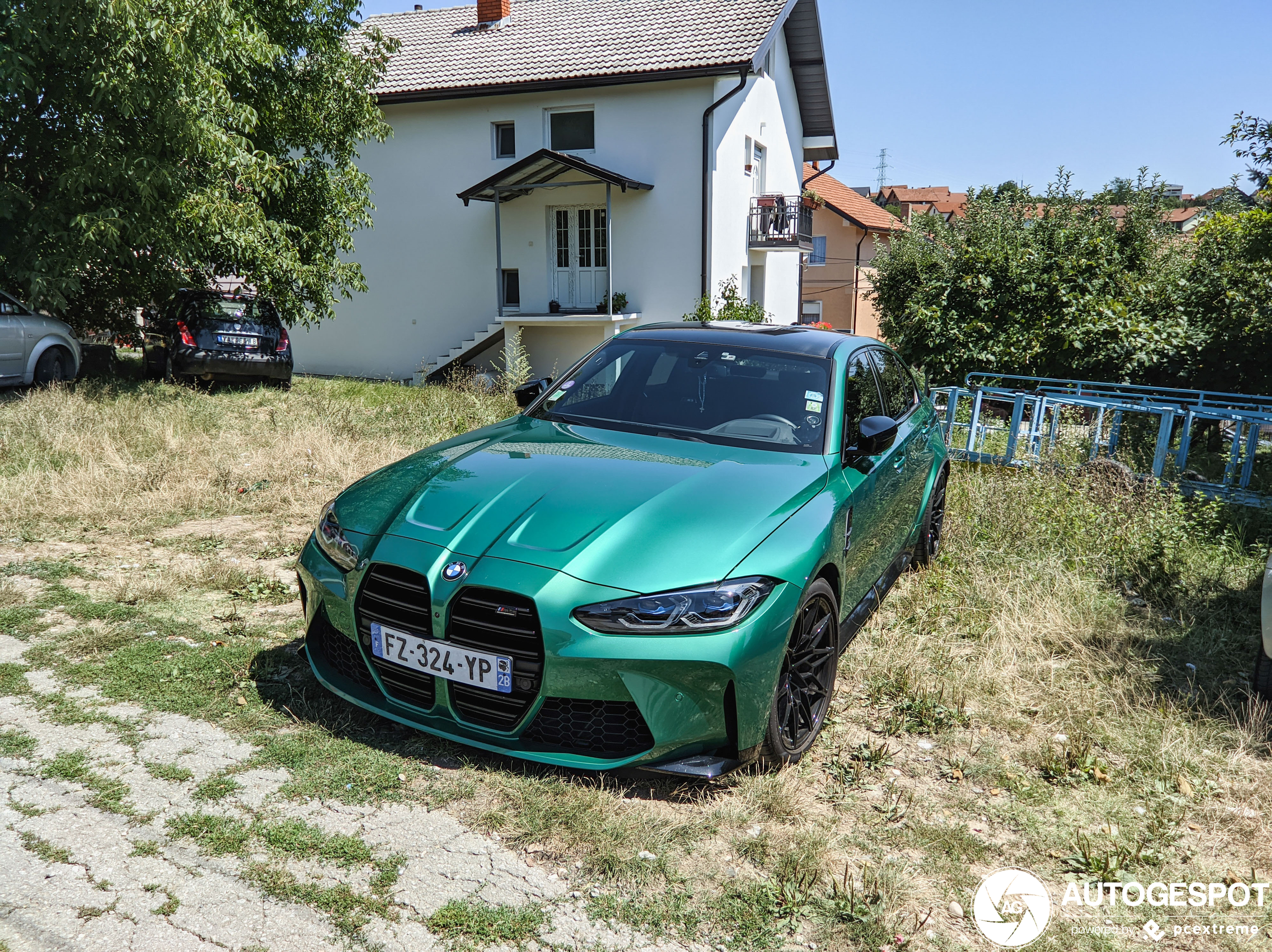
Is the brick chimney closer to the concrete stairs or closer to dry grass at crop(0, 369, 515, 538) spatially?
the concrete stairs

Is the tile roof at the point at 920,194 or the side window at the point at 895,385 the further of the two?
the tile roof at the point at 920,194

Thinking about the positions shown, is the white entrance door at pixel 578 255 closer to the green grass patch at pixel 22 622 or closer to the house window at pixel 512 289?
the house window at pixel 512 289

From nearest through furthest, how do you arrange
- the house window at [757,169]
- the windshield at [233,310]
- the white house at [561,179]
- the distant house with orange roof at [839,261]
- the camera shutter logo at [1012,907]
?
the camera shutter logo at [1012,907], the windshield at [233,310], the white house at [561,179], the house window at [757,169], the distant house with orange roof at [839,261]

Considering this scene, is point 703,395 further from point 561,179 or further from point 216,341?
point 561,179

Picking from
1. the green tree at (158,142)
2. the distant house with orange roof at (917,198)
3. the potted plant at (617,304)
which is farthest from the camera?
the distant house with orange roof at (917,198)

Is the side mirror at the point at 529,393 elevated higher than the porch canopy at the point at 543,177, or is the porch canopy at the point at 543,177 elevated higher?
the porch canopy at the point at 543,177

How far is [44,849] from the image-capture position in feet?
9.11

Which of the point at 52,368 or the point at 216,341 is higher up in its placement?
the point at 216,341

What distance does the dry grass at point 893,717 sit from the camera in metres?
2.91

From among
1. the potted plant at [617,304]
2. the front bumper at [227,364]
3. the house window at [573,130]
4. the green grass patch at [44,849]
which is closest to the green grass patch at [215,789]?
the green grass patch at [44,849]

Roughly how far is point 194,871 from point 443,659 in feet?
3.17

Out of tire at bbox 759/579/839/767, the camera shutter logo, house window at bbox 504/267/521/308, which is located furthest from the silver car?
the camera shutter logo

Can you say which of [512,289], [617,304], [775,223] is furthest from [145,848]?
[775,223]

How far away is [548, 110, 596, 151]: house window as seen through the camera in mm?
20312
